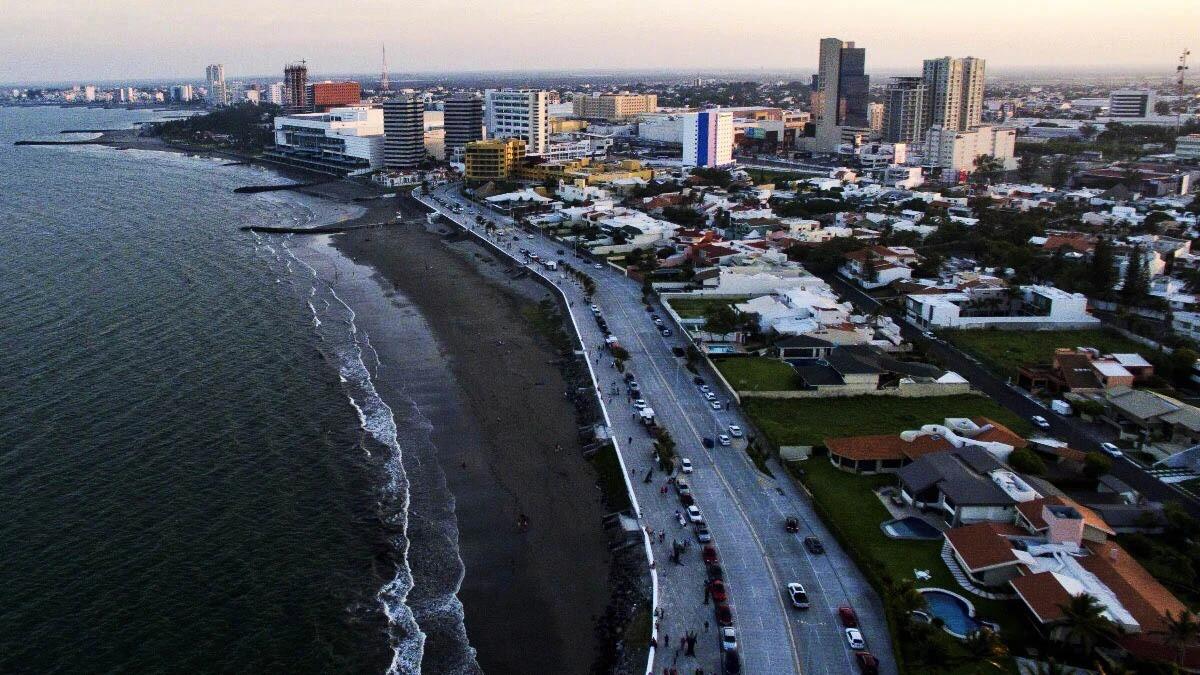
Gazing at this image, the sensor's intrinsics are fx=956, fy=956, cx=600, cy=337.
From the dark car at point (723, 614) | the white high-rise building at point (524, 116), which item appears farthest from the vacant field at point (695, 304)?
the white high-rise building at point (524, 116)

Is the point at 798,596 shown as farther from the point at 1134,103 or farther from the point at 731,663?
the point at 1134,103

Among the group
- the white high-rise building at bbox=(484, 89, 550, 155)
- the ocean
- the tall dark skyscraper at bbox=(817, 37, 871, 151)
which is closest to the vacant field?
the ocean

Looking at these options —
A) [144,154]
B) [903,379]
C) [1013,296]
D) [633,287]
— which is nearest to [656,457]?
[903,379]

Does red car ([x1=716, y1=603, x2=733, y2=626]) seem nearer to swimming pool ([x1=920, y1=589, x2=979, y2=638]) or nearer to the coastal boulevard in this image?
the coastal boulevard

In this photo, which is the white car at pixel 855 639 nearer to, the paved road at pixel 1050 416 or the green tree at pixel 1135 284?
the paved road at pixel 1050 416

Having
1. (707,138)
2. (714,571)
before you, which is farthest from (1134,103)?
(714,571)
